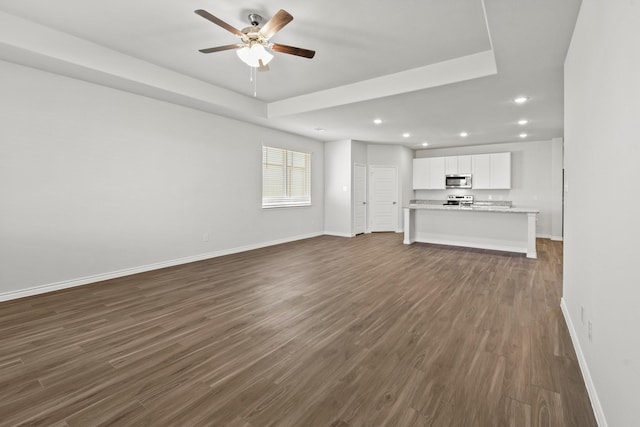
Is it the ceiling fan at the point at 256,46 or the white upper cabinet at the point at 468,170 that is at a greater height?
the ceiling fan at the point at 256,46

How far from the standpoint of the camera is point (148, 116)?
4.71 metres

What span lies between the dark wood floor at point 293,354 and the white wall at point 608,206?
433mm

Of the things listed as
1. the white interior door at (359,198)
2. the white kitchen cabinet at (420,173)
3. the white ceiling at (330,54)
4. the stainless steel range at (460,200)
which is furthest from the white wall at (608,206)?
the white kitchen cabinet at (420,173)

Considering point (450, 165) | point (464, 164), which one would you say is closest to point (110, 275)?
point (450, 165)

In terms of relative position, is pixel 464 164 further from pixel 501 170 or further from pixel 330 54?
pixel 330 54

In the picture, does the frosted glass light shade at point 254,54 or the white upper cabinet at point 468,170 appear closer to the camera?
the frosted glass light shade at point 254,54

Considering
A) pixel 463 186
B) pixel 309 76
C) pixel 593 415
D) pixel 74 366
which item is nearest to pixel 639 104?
pixel 593 415

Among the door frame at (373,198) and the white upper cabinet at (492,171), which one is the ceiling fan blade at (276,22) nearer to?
the door frame at (373,198)

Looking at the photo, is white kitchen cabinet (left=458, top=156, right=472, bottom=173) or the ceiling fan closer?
the ceiling fan

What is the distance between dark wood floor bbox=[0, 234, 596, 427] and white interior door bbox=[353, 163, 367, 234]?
4.36 m

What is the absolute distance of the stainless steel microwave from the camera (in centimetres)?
878

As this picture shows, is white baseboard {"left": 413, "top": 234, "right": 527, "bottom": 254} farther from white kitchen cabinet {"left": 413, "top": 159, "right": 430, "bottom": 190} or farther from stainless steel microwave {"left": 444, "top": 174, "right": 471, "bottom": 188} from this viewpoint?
white kitchen cabinet {"left": 413, "top": 159, "right": 430, "bottom": 190}

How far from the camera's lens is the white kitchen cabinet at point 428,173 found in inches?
368

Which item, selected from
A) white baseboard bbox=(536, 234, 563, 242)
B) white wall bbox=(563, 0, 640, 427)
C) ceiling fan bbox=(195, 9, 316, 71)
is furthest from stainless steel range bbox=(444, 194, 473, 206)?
ceiling fan bbox=(195, 9, 316, 71)
